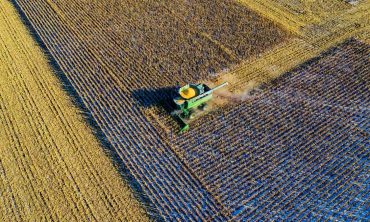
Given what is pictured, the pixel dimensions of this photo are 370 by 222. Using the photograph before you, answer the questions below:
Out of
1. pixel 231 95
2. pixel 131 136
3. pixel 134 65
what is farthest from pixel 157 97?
pixel 231 95

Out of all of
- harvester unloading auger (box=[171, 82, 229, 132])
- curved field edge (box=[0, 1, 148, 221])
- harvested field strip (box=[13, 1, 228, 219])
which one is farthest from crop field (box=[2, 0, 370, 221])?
curved field edge (box=[0, 1, 148, 221])

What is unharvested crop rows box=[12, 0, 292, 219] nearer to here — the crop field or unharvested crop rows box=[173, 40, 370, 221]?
the crop field

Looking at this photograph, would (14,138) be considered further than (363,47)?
No

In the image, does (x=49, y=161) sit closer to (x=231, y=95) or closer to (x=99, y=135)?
(x=99, y=135)

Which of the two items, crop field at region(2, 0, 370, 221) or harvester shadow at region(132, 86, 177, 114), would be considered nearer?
crop field at region(2, 0, 370, 221)

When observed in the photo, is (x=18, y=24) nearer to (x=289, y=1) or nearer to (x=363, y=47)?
(x=289, y=1)

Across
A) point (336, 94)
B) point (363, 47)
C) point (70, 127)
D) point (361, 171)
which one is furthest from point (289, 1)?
point (70, 127)
